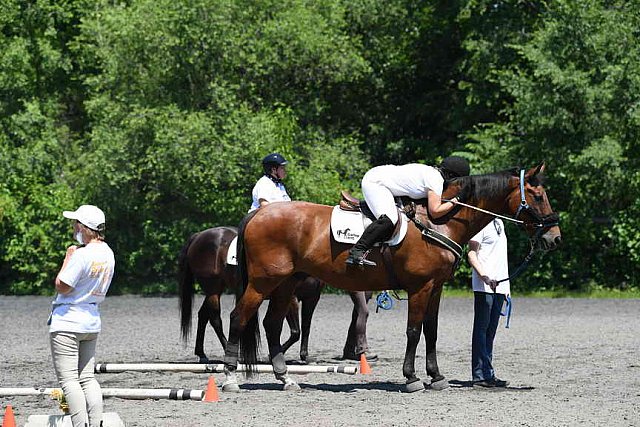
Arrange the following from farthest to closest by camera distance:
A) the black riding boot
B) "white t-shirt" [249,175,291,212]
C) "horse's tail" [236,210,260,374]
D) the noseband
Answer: "white t-shirt" [249,175,291,212] < "horse's tail" [236,210,260,374] < the noseband < the black riding boot

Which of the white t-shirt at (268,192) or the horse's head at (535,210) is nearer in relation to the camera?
the horse's head at (535,210)

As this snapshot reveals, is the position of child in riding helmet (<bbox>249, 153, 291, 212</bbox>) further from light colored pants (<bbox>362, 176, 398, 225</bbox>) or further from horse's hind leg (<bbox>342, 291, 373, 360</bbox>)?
light colored pants (<bbox>362, 176, 398, 225</bbox>)

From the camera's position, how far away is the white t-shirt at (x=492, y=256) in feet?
33.9

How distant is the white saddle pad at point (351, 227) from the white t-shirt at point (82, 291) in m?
3.21

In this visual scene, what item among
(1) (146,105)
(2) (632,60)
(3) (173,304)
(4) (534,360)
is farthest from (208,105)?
(4) (534,360)

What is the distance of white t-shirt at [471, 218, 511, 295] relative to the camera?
10328 mm

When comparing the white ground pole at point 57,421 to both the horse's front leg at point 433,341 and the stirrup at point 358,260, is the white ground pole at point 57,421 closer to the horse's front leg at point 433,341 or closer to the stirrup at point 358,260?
the stirrup at point 358,260

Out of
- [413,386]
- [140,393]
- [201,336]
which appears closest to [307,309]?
[201,336]

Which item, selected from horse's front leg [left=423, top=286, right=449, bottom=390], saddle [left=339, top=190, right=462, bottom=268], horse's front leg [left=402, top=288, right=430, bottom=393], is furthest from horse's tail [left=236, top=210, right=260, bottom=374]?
horse's front leg [left=423, top=286, right=449, bottom=390]

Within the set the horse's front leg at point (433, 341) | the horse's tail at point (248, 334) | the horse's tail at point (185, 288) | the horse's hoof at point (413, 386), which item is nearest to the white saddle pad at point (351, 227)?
the horse's front leg at point (433, 341)

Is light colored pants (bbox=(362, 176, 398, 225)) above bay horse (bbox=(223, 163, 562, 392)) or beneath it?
above

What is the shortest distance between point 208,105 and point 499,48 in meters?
8.15

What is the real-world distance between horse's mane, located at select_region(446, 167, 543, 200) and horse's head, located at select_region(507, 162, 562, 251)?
0.05 metres

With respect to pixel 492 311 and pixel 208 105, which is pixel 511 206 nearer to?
pixel 492 311
